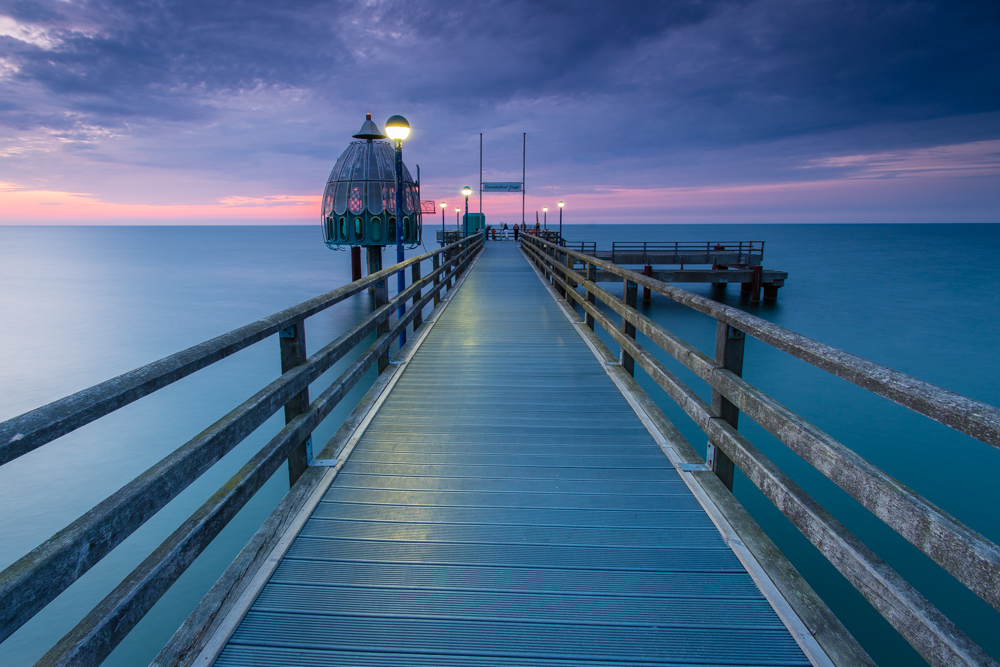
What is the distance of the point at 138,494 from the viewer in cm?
178

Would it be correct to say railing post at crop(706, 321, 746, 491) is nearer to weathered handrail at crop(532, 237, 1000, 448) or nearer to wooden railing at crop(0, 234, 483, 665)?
weathered handrail at crop(532, 237, 1000, 448)

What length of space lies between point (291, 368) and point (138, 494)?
150cm

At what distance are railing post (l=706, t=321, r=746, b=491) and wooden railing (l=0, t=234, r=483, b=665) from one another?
2.47 m

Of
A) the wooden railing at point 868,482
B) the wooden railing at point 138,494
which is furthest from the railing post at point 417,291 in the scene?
the wooden railing at point 868,482

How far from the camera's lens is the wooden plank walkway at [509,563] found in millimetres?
2123

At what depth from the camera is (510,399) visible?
504cm

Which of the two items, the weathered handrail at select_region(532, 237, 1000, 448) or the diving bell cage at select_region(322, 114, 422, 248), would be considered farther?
the diving bell cage at select_region(322, 114, 422, 248)

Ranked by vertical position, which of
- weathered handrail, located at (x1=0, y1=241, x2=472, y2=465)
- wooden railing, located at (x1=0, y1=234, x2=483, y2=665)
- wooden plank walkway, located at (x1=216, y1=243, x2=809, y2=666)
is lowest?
wooden plank walkway, located at (x1=216, y1=243, x2=809, y2=666)

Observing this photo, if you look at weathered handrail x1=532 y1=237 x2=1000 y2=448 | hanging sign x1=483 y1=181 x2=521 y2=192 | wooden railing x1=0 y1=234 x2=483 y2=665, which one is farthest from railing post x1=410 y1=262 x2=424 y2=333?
hanging sign x1=483 y1=181 x2=521 y2=192

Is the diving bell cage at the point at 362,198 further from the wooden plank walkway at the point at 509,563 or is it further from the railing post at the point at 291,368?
the railing post at the point at 291,368

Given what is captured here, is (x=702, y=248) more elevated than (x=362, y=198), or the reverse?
(x=362, y=198)

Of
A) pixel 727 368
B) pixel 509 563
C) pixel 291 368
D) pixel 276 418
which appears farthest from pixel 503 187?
pixel 509 563

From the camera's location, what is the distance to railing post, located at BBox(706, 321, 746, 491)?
9.92ft

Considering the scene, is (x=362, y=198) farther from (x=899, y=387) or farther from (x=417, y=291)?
(x=899, y=387)
